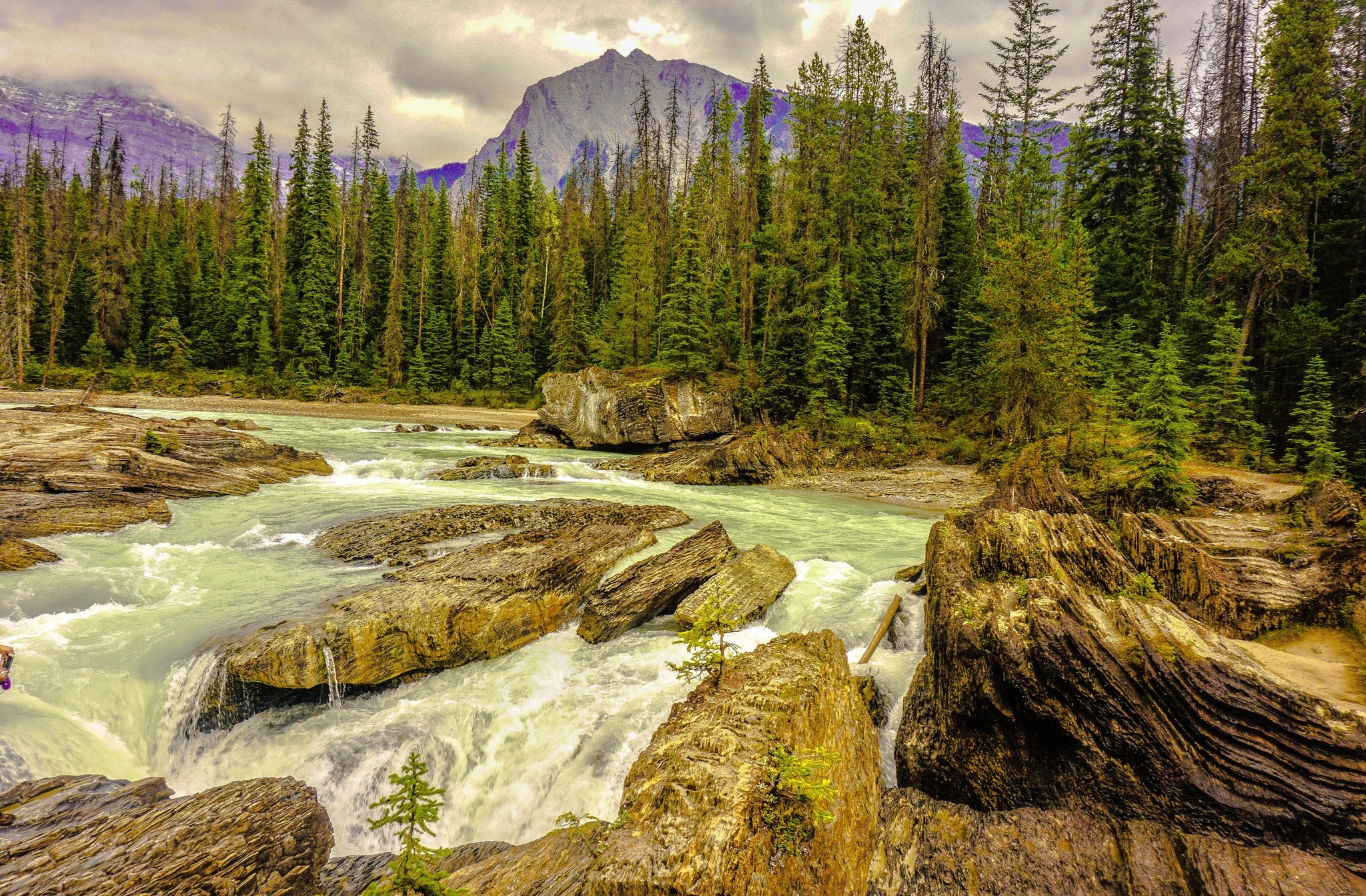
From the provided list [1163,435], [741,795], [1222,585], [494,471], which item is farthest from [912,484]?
[741,795]

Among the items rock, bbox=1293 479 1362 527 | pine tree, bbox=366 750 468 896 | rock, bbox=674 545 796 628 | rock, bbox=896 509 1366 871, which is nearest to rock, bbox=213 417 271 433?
rock, bbox=674 545 796 628

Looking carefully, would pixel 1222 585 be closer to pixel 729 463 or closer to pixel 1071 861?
pixel 1071 861

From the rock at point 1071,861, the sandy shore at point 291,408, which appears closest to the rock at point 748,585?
the rock at point 1071,861

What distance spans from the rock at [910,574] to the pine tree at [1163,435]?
689 cm

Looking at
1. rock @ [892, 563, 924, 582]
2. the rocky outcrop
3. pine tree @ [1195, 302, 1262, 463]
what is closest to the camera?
rock @ [892, 563, 924, 582]

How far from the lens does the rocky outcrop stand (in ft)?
38.9

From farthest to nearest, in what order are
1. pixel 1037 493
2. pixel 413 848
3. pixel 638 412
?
pixel 638 412
pixel 1037 493
pixel 413 848

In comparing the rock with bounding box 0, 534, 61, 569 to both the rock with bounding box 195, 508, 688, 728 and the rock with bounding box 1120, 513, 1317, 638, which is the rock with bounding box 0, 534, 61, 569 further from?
the rock with bounding box 1120, 513, 1317, 638

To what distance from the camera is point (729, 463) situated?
78.0 ft

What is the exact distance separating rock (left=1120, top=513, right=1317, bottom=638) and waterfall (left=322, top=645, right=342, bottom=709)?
437 inches

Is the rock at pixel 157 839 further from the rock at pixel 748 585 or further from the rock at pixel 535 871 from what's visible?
the rock at pixel 748 585

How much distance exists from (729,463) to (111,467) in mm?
Answer: 19215

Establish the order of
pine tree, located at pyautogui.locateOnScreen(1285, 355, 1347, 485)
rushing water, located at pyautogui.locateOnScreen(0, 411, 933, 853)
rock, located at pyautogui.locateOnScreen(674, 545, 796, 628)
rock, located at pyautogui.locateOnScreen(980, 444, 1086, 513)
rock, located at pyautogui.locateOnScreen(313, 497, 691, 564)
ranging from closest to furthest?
rushing water, located at pyautogui.locateOnScreen(0, 411, 933, 853) < rock, located at pyautogui.locateOnScreen(674, 545, 796, 628) < rock, located at pyautogui.locateOnScreen(313, 497, 691, 564) < rock, located at pyautogui.locateOnScreen(980, 444, 1086, 513) < pine tree, located at pyautogui.locateOnScreen(1285, 355, 1347, 485)

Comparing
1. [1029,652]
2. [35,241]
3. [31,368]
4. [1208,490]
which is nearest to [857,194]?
[1208,490]
